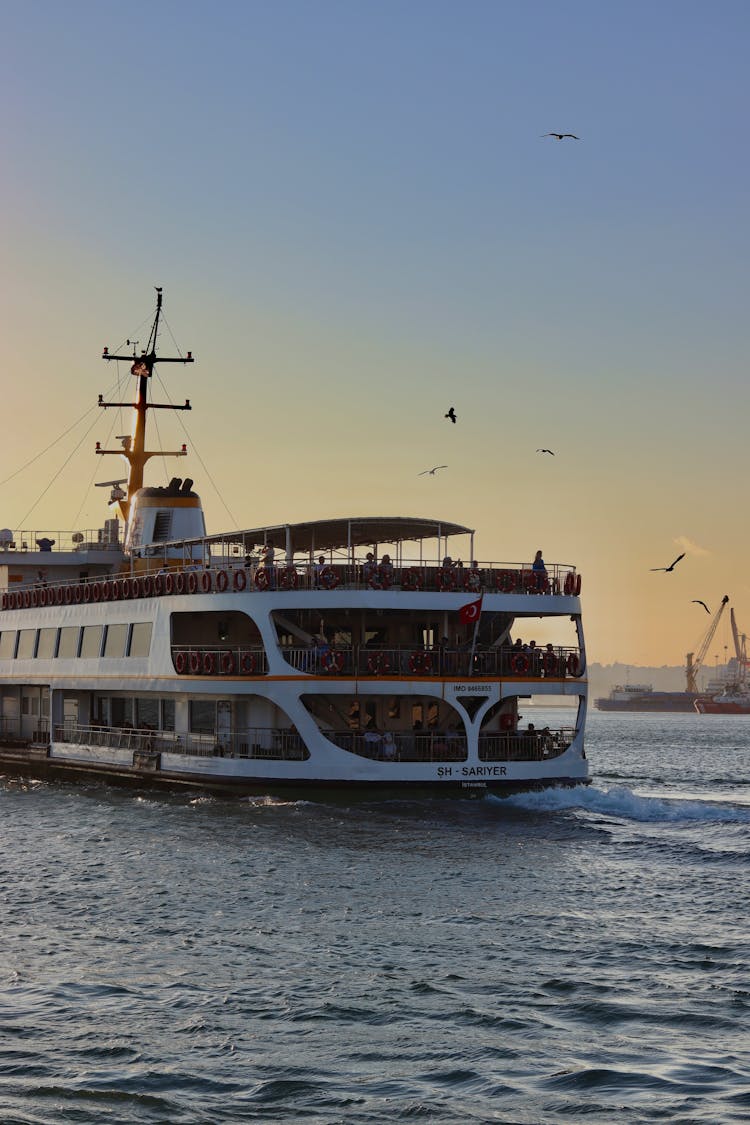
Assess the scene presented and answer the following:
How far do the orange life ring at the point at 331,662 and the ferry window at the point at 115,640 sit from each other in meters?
10.7

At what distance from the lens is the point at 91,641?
4853 cm

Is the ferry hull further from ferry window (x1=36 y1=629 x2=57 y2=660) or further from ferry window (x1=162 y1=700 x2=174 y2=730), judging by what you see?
ferry window (x1=36 y1=629 x2=57 y2=660)

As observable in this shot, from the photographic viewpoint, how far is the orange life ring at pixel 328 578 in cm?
3806

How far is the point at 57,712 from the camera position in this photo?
170ft

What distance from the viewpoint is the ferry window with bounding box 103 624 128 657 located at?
45.9m

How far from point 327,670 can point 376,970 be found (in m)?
17.3

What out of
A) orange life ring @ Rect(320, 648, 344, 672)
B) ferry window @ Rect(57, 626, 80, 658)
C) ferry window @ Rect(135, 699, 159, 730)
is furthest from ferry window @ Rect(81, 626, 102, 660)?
orange life ring @ Rect(320, 648, 344, 672)

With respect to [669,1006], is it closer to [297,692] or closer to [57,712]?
[297,692]

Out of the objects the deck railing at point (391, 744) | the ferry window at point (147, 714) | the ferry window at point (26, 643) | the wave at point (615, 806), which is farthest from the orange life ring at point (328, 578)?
the ferry window at point (26, 643)

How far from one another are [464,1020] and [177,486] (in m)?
38.4

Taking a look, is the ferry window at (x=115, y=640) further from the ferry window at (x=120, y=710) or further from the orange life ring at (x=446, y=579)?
the orange life ring at (x=446, y=579)

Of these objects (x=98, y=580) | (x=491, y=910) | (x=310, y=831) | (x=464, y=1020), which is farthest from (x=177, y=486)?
(x=464, y=1020)

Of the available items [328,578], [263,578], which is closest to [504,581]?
[328,578]

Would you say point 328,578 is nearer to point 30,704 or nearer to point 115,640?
point 115,640
